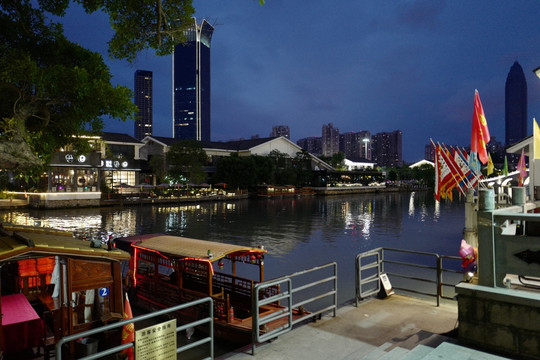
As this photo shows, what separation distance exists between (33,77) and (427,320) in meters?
9.21

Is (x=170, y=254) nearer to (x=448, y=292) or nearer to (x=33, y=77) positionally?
(x=33, y=77)

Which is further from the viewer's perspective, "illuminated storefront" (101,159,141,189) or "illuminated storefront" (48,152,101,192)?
"illuminated storefront" (101,159,141,189)

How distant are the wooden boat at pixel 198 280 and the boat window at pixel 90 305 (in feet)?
11.4

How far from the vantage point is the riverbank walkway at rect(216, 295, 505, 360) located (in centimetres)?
638

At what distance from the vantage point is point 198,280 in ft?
44.3

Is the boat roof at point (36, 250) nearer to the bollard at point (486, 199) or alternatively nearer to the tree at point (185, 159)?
the bollard at point (486, 199)

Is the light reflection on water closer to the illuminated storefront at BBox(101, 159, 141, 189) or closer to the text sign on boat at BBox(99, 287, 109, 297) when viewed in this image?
the illuminated storefront at BBox(101, 159, 141, 189)

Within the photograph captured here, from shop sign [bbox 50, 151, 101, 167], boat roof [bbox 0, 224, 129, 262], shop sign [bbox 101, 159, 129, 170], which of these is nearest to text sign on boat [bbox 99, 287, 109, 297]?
boat roof [bbox 0, 224, 129, 262]

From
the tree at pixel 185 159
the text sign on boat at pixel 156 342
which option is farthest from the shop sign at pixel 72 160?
the text sign on boat at pixel 156 342

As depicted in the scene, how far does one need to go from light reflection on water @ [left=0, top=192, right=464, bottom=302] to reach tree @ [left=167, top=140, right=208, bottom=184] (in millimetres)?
15368

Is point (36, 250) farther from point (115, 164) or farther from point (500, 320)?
point (115, 164)

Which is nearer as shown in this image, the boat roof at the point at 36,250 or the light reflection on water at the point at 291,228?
the boat roof at the point at 36,250

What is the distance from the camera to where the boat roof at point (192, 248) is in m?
11.1

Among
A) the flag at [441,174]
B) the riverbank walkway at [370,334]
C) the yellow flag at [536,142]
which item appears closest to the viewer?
the riverbank walkway at [370,334]
